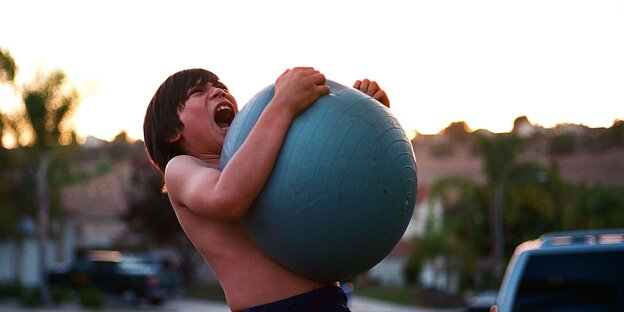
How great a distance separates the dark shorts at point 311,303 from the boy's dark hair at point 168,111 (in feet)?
1.75

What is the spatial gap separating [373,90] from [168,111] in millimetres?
594

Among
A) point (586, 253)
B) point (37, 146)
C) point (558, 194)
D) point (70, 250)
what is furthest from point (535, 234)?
point (586, 253)

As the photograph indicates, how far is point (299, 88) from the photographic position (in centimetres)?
293

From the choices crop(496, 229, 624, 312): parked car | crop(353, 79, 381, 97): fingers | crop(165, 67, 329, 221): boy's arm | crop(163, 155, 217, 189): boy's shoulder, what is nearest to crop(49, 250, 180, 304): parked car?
crop(496, 229, 624, 312): parked car

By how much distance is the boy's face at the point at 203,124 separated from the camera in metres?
3.19

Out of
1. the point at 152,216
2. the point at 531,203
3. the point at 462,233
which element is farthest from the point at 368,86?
the point at 462,233

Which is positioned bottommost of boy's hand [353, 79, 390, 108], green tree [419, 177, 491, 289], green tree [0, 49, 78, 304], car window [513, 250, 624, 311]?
green tree [419, 177, 491, 289]

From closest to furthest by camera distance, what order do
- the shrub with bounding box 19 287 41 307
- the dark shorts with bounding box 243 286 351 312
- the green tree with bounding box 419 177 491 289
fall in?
the dark shorts with bounding box 243 286 351 312, the shrub with bounding box 19 287 41 307, the green tree with bounding box 419 177 491 289

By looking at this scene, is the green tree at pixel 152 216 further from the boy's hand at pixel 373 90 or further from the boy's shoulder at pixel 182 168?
the boy's shoulder at pixel 182 168

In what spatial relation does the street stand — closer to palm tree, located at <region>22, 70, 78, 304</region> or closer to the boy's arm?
palm tree, located at <region>22, 70, 78, 304</region>

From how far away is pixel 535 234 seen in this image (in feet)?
184

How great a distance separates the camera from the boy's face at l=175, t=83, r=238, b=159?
126 inches

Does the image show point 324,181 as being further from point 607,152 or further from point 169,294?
point 607,152

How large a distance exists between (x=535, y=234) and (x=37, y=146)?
29.7 m
